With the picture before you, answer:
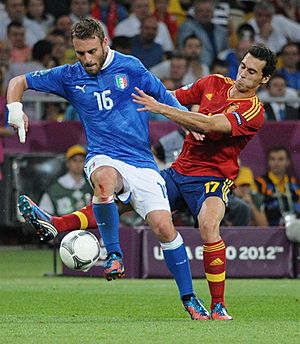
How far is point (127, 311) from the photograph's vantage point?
409 inches

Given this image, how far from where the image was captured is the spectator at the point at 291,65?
63.9 ft

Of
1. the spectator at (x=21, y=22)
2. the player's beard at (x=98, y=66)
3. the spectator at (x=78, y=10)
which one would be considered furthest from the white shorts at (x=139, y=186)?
the spectator at (x=78, y=10)

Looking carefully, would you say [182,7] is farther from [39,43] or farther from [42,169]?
[42,169]

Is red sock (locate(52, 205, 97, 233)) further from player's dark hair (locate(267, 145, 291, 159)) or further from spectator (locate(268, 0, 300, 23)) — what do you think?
spectator (locate(268, 0, 300, 23))

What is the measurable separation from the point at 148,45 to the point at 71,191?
12.9ft

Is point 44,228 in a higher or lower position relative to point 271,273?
higher

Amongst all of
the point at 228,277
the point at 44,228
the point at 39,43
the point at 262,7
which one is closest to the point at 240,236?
the point at 228,277

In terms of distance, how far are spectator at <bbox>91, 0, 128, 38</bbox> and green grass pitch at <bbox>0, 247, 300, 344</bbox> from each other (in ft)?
18.0

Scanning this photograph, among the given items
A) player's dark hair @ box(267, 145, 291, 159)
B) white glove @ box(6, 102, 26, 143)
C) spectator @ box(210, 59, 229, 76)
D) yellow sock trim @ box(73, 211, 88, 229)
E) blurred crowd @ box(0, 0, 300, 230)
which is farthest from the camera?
spectator @ box(210, 59, 229, 76)

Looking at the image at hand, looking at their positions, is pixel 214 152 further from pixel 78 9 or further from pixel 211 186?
pixel 78 9

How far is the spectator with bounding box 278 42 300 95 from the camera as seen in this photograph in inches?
767

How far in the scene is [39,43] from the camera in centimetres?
1867

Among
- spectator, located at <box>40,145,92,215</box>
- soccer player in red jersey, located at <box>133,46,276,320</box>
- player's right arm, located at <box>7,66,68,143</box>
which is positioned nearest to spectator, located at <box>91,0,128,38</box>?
spectator, located at <box>40,145,92,215</box>

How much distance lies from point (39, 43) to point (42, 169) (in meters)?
2.59
